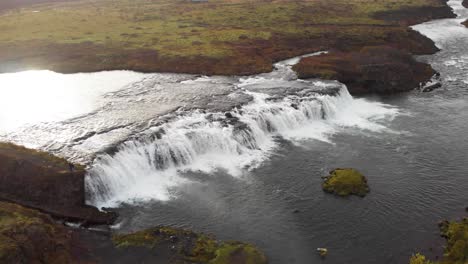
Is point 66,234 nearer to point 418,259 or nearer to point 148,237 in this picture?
point 148,237

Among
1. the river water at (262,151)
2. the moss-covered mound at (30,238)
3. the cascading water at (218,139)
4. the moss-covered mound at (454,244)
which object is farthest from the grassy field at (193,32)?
the moss-covered mound at (454,244)

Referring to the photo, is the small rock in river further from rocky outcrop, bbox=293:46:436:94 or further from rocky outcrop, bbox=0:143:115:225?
rocky outcrop, bbox=293:46:436:94

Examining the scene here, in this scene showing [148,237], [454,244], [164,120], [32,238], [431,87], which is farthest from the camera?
[431,87]

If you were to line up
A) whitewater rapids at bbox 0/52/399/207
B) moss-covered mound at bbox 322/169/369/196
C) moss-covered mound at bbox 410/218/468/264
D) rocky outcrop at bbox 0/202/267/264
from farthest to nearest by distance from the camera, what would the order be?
whitewater rapids at bbox 0/52/399/207
moss-covered mound at bbox 322/169/369/196
moss-covered mound at bbox 410/218/468/264
rocky outcrop at bbox 0/202/267/264

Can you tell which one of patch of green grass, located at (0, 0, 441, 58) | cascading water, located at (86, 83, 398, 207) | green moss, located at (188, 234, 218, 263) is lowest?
green moss, located at (188, 234, 218, 263)

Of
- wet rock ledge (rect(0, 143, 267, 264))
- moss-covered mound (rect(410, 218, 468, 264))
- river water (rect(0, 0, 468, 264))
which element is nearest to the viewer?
wet rock ledge (rect(0, 143, 267, 264))

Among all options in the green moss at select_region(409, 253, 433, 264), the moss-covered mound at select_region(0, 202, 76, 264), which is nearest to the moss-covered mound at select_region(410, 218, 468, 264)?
the green moss at select_region(409, 253, 433, 264)

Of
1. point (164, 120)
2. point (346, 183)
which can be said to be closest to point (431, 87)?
point (346, 183)
